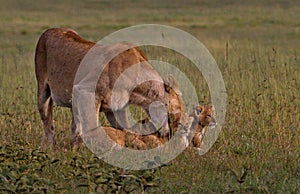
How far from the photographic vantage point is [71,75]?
8.12 metres

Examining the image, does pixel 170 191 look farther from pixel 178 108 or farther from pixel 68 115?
pixel 68 115

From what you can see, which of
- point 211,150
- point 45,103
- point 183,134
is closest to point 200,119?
point 183,134

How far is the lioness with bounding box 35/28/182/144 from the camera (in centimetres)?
746

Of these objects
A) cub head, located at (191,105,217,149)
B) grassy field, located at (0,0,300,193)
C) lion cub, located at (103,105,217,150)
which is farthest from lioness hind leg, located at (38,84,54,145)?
cub head, located at (191,105,217,149)

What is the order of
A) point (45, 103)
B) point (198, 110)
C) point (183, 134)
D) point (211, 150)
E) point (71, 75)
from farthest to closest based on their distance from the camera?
point (45, 103) < point (71, 75) < point (198, 110) < point (183, 134) < point (211, 150)

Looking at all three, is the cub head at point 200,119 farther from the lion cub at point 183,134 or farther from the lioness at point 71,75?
the lioness at point 71,75

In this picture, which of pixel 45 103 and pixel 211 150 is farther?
pixel 45 103

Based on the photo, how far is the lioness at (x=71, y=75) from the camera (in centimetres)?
746

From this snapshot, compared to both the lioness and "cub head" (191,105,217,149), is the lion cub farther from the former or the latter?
the lioness

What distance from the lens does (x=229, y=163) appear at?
6.53 metres

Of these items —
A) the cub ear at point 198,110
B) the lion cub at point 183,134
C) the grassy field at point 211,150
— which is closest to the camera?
the grassy field at point 211,150

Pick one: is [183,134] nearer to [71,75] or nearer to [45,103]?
[71,75]

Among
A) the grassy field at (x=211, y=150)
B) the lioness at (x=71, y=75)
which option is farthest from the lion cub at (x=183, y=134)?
the lioness at (x=71, y=75)

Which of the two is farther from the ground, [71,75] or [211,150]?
[71,75]
